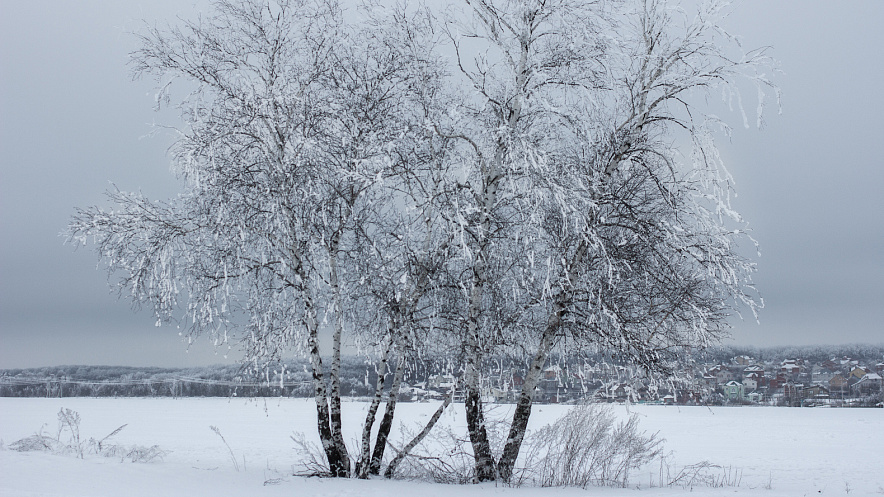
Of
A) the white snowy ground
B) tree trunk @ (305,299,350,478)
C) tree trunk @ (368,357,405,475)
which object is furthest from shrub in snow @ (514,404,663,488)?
tree trunk @ (305,299,350,478)

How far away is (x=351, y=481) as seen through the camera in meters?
10.4

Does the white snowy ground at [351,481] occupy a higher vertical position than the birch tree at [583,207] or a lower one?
lower

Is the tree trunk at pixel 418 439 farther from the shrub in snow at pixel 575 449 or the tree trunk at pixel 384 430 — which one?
the shrub in snow at pixel 575 449

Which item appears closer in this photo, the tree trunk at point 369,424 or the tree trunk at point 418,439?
the tree trunk at point 418,439

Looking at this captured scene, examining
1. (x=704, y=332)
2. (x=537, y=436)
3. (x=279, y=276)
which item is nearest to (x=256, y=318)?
(x=279, y=276)

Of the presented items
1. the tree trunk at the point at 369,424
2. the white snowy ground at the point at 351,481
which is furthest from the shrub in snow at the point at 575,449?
the tree trunk at the point at 369,424

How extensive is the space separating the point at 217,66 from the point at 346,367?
229 inches

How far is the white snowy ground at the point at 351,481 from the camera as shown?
9227 mm

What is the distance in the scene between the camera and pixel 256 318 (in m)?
11.0

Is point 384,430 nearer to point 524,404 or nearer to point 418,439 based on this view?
point 418,439

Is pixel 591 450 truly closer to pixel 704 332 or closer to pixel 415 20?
pixel 704 332

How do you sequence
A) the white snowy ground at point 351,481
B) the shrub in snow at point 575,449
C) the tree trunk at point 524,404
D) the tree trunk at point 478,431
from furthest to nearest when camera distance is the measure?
the shrub in snow at point 575,449 → the tree trunk at point 524,404 → the tree trunk at point 478,431 → the white snowy ground at point 351,481

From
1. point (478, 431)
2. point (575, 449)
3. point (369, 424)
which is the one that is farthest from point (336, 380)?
point (575, 449)

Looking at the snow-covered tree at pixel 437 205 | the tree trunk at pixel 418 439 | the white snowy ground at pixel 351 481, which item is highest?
the snow-covered tree at pixel 437 205
